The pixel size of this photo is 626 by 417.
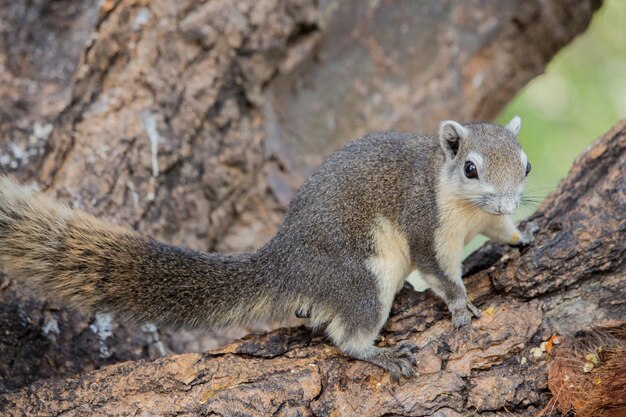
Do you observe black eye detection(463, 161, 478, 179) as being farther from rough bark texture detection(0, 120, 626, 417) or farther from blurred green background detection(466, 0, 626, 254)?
blurred green background detection(466, 0, 626, 254)

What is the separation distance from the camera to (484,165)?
4.00 meters

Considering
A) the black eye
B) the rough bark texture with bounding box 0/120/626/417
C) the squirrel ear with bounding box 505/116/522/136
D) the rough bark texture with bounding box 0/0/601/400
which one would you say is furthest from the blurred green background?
the rough bark texture with bounding box 0/120/626/417

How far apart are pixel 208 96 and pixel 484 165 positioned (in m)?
2.26

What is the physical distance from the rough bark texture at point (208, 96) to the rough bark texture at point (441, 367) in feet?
0.74

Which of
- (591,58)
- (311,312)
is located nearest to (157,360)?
(311,312)

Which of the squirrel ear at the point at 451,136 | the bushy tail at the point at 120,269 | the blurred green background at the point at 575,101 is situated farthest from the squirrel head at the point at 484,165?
the blurred green background at the point at 575,101

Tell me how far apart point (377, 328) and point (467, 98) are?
127 inches

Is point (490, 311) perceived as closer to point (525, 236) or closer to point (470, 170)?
point (525, 236)

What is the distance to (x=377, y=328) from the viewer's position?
401 centimetres

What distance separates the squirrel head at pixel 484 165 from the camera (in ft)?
12.8

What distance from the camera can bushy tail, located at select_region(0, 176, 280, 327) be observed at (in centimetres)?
373

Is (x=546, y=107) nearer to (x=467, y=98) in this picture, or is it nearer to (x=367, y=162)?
(x=467, y=98)

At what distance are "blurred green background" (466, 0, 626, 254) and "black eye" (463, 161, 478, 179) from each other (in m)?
5.05

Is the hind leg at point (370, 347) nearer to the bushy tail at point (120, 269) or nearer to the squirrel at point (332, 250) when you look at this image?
the squirrel at point (332, 250)
